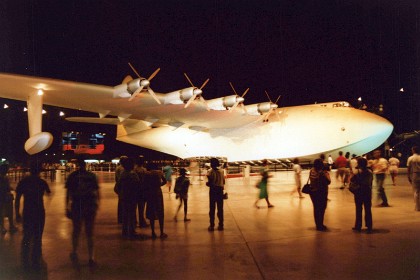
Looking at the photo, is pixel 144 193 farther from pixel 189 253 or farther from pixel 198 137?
pixel 198 137

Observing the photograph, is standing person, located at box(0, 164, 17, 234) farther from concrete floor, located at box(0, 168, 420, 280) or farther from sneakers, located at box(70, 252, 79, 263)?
sneakers, located at box(70, 252, 79, 263)

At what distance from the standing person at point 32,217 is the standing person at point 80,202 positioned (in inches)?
16.9

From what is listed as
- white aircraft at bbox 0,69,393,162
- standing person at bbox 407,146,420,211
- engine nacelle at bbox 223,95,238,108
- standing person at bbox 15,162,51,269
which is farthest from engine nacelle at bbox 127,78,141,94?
standing person at bbox 15,162,51,269

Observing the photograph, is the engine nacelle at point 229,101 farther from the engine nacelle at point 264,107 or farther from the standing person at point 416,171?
the standing person at point 416,171

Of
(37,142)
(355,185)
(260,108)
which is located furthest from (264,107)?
(355,185)

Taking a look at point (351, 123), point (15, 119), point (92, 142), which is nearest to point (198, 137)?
point (351, 123)

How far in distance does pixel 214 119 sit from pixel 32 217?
21278 mm

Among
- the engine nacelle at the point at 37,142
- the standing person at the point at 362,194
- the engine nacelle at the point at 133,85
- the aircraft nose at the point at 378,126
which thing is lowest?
the standing person at the point at 362,194

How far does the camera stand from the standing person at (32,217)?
568 centimetres

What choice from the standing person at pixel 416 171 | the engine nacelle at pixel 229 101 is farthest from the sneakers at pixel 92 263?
the engine nacelle at pixel 229 101

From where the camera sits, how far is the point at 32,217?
5.76 m

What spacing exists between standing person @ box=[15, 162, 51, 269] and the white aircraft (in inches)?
391

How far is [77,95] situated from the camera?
19.1 meters

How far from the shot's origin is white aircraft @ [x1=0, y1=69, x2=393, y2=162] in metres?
17.6
